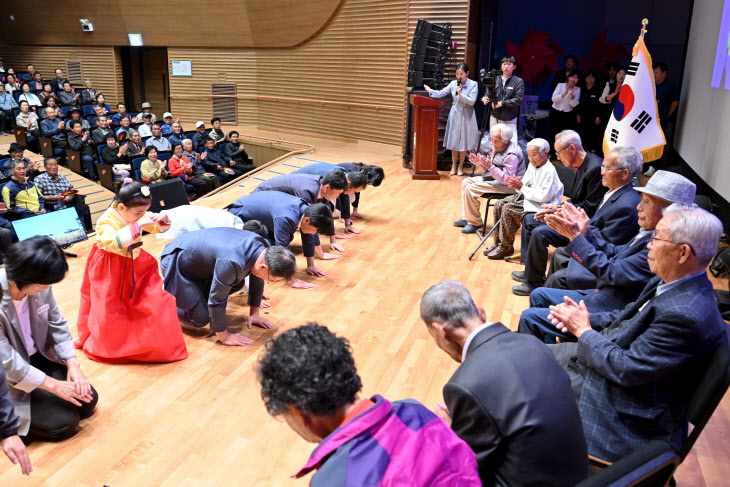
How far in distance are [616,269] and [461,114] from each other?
501cm

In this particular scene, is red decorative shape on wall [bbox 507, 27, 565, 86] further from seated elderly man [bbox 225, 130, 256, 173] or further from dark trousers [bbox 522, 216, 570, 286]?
dark trousers [bbox 522, 216, 570, 286]

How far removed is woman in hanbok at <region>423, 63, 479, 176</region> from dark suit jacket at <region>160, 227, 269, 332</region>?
4497mm

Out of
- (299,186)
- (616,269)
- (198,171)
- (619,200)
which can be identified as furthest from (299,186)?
(198,171)

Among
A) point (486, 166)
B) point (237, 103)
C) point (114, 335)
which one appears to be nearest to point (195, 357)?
point (114, 335)

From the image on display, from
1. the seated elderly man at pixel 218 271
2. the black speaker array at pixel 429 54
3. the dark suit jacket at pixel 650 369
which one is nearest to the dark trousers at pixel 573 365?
the dark suit jacket at pixel 650 369

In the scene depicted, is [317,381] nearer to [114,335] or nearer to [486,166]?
[114,335]

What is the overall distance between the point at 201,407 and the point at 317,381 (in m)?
1.70

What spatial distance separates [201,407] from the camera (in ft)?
8.82

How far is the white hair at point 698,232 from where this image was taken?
1709 millimetres

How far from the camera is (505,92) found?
22.2 feet

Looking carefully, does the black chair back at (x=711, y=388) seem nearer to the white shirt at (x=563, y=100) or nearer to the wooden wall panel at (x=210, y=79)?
the white shirt at (x=563, y=100)

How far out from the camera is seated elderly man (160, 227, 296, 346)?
118 inches

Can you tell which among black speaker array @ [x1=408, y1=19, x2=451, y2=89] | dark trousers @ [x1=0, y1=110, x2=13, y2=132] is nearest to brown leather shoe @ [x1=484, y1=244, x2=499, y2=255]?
black speaker array @ [x1=408, y1=19, x2=451, y2=89]

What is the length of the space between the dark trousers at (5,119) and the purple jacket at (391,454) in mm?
10660
